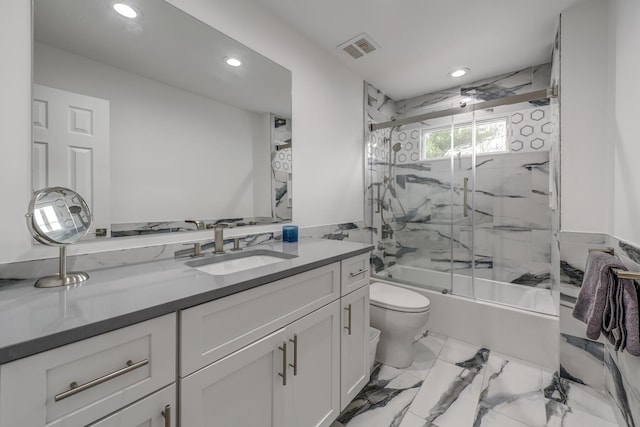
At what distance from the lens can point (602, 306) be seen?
42.5 inches

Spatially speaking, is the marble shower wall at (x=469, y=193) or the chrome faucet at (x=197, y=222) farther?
the marble shower wall at (x=469, y=193)

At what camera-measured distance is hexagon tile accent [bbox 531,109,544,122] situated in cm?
229

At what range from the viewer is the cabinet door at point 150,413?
59 centimetres

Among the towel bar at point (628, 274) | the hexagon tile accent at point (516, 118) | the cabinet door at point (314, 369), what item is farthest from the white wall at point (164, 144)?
the hexagon tile accent at point (516, 118)

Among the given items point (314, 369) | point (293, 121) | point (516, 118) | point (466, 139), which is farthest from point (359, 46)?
point (314, 369)

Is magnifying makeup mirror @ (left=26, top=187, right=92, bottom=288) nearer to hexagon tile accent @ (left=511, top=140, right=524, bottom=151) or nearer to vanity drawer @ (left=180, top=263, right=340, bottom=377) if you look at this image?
vanity drawer @ (left=180, top=263, right=340, bottom=377)

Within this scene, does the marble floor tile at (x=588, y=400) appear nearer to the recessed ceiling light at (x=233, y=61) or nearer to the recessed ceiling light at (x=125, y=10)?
the recessed ceiling light at (x=233, y=61)

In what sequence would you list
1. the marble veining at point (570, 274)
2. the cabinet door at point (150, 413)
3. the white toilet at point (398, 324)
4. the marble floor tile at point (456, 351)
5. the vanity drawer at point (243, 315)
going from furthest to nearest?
the marble floor tile at point (456, 351) < the white toilet at point (398, 324) < the marble veining at point (570, 274) < the vanity drawer at point (243, 315) < the cabinet door at point (150, 413)

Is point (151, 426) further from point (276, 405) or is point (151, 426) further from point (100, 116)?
point (100, 116)

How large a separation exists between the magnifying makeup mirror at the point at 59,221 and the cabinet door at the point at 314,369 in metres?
0.76

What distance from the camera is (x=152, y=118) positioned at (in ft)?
3.89

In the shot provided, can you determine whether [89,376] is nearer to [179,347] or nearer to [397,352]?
[179,347]

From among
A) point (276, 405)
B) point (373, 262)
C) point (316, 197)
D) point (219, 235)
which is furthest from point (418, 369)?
point (219, 235)

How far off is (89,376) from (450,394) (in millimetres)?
1767
